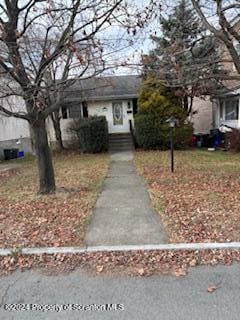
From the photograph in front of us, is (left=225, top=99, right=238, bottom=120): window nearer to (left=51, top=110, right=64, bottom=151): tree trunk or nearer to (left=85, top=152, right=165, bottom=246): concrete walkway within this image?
(left=51, top=110, right=64, bottom=151): tree trunk

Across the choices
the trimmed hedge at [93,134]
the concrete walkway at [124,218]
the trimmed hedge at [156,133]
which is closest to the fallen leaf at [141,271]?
the concrete walkway at [124,218]

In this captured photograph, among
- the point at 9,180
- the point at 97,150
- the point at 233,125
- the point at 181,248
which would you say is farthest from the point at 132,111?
the point at 181,248

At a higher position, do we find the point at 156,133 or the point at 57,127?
the point at 57,127

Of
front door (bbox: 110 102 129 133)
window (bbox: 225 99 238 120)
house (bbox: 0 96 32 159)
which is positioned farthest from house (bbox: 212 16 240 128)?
house (bbox: 0 96 32 159)

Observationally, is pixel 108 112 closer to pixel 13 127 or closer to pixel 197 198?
pixel 13 127

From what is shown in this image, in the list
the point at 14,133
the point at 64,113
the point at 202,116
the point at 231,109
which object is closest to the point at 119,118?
the point at 64,113

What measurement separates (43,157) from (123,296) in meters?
4.94

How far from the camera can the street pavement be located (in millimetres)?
3014

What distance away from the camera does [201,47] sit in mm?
11516

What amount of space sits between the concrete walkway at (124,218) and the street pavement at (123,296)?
3.29ft

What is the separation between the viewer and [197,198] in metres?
6.82

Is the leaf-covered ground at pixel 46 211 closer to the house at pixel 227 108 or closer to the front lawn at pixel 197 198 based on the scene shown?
the front lawn at pixel 197 198

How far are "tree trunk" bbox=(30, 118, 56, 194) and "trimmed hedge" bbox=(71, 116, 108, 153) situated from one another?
8.99m

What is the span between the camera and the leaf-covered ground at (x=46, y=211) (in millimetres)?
4934
